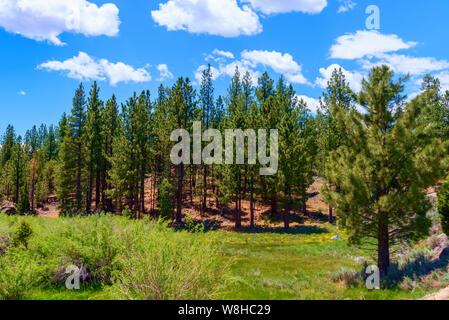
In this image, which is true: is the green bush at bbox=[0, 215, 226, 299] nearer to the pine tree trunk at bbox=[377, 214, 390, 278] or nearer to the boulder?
the pine tree trunk at bbox=[377, 214, 390, 278]

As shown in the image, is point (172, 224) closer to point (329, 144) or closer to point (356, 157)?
point (329, 144)

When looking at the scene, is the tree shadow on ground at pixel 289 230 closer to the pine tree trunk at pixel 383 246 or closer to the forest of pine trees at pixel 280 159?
the forest of pine trees at pixel 280 159

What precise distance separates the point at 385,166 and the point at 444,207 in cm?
368

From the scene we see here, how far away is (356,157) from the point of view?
1015cm

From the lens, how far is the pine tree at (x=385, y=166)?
9.54m

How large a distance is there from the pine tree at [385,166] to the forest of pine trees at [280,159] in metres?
0.04

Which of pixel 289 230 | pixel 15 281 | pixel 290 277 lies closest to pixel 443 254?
pixel 290 277

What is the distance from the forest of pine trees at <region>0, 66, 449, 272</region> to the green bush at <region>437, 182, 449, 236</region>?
202 centimetres

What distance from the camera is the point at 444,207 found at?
37.5 ft

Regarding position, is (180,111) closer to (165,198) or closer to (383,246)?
(165,198)

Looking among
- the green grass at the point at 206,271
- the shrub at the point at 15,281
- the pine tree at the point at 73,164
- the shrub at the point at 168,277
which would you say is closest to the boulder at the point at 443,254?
the green grass at the point at 206,271

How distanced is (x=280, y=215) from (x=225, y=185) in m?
8.92

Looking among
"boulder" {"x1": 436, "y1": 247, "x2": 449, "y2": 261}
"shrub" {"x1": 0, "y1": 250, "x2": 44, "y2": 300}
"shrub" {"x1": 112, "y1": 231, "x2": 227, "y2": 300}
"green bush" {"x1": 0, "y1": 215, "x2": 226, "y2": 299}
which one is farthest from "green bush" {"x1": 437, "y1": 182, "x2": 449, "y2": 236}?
"shrub" {"x1": 0, "y1": 250, "x2": 44, "y2": 300}
